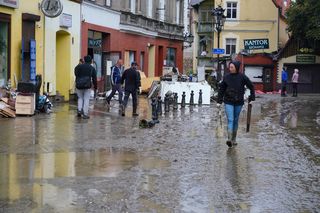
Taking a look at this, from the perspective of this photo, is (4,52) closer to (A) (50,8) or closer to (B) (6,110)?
(A) (50,8)

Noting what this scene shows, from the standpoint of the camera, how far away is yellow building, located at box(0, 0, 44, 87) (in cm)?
1912

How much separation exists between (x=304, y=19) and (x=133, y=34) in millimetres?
14712

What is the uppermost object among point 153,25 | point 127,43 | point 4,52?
point 153,25

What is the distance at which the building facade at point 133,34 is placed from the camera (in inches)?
1086

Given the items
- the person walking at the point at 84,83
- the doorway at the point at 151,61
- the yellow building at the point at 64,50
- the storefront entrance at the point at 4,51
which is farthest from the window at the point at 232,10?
the person walking at the point at 84,83

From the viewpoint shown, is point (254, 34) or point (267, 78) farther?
point (254, 34)

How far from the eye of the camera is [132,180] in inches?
329

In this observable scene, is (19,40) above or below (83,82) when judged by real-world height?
above

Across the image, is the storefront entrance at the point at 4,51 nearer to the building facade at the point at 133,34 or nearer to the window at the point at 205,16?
the building facade at the point at 133,34

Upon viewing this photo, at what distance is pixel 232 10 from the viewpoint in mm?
51125

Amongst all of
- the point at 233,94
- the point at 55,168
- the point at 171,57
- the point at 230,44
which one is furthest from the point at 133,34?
the point at 55,168

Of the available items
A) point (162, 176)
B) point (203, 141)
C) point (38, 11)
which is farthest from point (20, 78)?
point (162, 176)

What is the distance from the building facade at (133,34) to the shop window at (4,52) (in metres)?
6.82

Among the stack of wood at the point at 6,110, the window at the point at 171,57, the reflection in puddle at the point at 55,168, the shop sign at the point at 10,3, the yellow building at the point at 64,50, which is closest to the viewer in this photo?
the reflection in puddle at the point at 55,168
